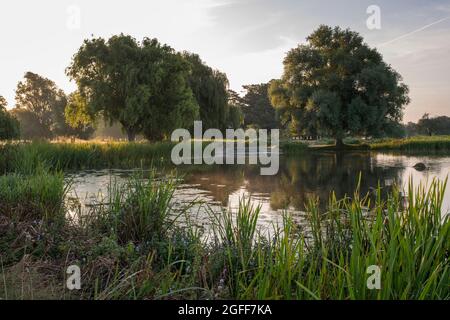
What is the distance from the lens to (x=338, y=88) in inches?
1658

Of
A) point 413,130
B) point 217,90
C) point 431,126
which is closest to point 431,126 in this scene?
point 431,126

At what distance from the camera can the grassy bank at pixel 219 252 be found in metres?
2.91

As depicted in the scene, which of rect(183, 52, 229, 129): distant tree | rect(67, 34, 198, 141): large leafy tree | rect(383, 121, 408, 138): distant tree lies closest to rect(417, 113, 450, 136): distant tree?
rect(383, 121, 408, 138): distant tree

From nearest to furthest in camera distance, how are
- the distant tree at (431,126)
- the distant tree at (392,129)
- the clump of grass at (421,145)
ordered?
1. the clump of grass at (421,145)
2. the distant tree at (392,129)
3. the distant tree at (431,126)

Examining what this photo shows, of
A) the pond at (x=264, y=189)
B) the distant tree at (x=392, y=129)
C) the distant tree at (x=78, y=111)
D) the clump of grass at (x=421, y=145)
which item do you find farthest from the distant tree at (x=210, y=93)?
the pond at (x=264, y=189)

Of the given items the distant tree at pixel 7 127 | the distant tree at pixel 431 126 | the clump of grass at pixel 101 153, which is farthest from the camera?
the distant tree at pixel 431 126

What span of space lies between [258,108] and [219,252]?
7767 centimetres

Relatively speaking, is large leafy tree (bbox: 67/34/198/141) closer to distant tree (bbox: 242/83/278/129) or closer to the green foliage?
distant tree (bbox: 242/83/278/129)

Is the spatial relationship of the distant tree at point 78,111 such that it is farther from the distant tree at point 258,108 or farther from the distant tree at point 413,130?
the distant tree at point 413,130

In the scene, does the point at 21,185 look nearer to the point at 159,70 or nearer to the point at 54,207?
the point at 54,207

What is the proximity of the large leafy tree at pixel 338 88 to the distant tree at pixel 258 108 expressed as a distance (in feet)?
→ 109

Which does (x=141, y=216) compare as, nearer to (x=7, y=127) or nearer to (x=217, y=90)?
(x=7, y=127)

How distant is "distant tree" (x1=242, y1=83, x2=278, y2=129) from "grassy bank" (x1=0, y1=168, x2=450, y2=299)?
72.4 metres

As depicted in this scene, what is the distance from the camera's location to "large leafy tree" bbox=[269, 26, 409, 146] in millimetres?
39062
